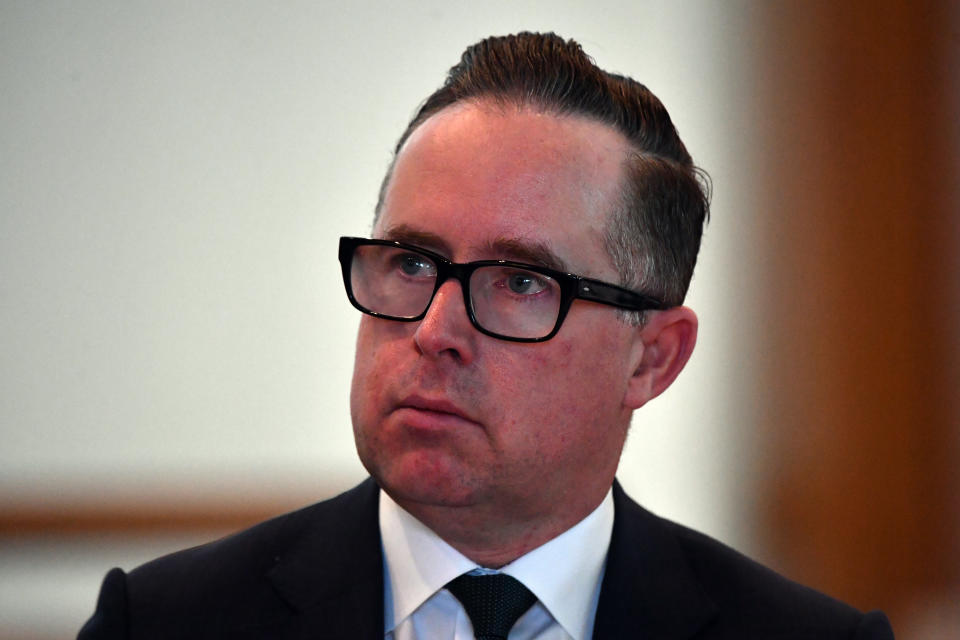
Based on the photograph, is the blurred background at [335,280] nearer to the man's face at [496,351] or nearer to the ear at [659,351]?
the ear at [659,351]

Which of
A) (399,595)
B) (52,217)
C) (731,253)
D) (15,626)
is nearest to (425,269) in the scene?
(399,595)

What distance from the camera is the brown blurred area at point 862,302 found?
2.88 m

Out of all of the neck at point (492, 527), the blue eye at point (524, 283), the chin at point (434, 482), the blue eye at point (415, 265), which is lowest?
the neck at point (492, 527)

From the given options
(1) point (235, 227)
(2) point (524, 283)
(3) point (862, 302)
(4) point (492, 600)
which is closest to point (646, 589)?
(4) point (492, 600)

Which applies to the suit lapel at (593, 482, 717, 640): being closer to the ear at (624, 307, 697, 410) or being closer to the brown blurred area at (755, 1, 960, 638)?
the ear at (624, 307, 697, 410)

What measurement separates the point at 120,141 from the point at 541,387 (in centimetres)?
208

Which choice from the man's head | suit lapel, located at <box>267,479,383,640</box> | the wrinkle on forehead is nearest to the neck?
the man's head

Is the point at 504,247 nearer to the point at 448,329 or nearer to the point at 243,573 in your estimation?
the point at 448,329

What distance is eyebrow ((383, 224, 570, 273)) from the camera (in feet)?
4.39

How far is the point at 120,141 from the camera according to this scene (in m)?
2.95

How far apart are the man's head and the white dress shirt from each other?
30mm

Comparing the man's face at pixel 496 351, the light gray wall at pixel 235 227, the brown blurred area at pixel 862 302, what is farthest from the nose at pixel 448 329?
the brown blurred area at pixel 862 302

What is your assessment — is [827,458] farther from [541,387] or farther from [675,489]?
[541,387]

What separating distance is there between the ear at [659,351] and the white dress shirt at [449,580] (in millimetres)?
242
